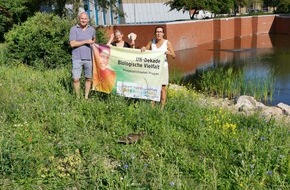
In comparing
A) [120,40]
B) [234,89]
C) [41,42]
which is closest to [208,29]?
[234,89]

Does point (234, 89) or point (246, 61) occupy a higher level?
point (234, 89)

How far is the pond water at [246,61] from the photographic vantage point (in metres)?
15.6

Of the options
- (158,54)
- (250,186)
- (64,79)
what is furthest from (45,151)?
(64,79)

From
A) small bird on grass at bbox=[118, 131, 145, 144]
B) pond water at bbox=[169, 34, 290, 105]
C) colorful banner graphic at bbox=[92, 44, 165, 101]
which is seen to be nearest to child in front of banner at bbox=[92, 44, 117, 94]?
colorful banner graphic at bbox=[92, 44, 165, 101]

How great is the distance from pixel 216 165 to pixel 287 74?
14.0 m

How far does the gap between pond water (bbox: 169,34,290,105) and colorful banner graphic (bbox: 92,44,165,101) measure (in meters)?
5.90

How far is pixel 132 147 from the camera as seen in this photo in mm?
5199

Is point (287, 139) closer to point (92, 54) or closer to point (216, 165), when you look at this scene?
point (216, 165)

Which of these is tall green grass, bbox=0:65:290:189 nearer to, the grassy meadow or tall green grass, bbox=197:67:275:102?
the grassy meadow

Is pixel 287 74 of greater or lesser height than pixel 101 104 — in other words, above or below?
below

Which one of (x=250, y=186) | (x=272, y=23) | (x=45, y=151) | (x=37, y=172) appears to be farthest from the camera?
(x=272, y=23)

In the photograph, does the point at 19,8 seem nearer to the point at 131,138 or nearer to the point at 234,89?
the point at 234,89

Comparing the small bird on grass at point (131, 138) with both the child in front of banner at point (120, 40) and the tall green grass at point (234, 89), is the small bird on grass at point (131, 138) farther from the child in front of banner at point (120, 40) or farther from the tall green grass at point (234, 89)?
the tall green grass at point (234, 89)

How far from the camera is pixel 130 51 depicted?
771 centimetres
